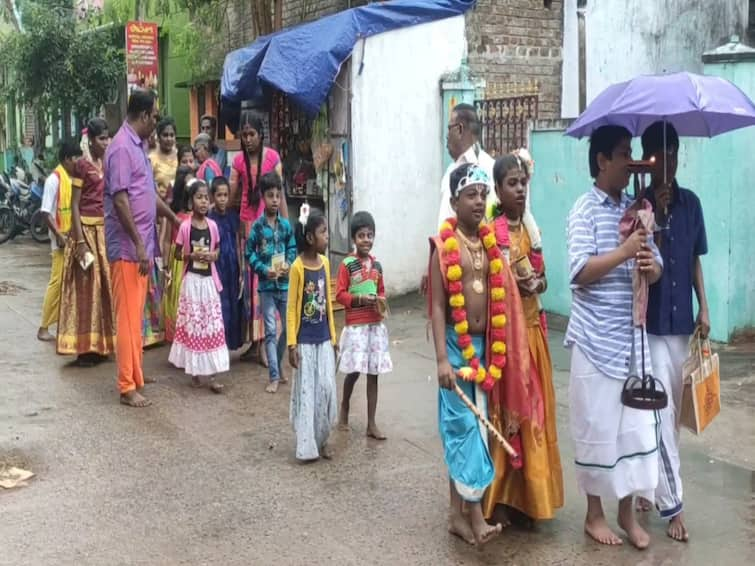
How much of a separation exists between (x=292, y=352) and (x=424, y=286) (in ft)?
3.69

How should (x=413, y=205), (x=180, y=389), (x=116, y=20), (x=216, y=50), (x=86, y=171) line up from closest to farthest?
(x=180, y=389), (x=86, y=171), (x=413, y=205), (x=216, y=50), (x=116, y=20)

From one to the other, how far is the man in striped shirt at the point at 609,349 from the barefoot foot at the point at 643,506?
48 centimetres

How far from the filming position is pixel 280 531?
14.8 feet

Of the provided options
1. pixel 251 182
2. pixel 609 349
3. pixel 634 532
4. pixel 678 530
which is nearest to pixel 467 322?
pixel 609 349

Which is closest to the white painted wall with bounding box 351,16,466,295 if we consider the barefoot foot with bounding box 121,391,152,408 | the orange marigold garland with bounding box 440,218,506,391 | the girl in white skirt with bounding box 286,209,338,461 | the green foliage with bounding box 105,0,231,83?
the barefoot foot with bounding box 121,391,152,408

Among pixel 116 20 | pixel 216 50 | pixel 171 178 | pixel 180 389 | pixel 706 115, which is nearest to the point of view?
pixel 706 115

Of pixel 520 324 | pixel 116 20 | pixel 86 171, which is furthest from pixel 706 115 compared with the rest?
pixel 116 20

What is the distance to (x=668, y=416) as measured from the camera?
4363 millimetres

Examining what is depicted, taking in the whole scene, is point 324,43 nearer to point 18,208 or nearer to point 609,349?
point 609,349

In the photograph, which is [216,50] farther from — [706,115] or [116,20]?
[706,115]

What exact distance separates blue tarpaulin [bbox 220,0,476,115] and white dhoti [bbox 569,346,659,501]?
21.9 ft

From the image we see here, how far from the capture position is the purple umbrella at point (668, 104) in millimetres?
4031

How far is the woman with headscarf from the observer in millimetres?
7875

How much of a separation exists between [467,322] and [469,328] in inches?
1.4
